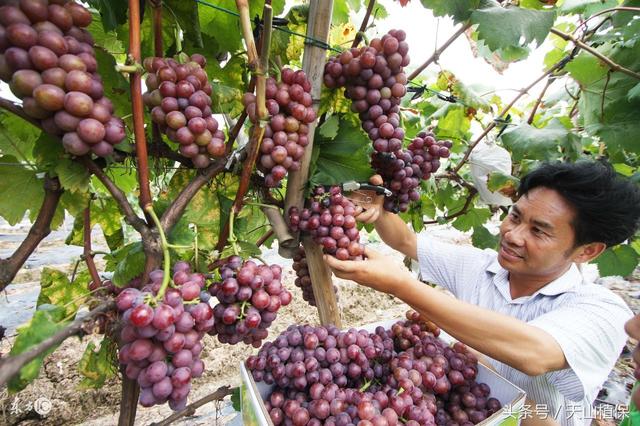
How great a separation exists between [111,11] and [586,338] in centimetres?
178

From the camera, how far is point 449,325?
49.4 inches

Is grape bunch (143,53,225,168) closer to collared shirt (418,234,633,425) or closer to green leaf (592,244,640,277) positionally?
collared shirt (418,234,633,425)

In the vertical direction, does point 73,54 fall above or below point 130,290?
above

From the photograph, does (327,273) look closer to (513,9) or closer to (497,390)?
(497,390)

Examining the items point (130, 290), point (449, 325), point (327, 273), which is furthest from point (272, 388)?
point (449, 325)

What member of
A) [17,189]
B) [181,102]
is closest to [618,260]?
[181,102]

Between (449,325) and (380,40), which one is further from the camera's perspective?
(449,325)

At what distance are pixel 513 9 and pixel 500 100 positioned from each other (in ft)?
5.59

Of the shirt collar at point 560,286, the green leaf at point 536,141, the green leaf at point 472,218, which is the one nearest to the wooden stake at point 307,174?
the shirt collar at point 560,286

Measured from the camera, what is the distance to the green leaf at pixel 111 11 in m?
0.86

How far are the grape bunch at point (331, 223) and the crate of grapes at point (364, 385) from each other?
243 millimetres

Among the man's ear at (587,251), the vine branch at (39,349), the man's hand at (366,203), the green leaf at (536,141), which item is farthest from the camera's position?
the green leaf at (536,141)

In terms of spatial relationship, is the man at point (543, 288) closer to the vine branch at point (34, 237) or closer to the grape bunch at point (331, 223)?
the grape bunch at point (331, 223)

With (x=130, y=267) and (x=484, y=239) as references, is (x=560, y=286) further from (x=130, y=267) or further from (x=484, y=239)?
(x=130, y=267)
